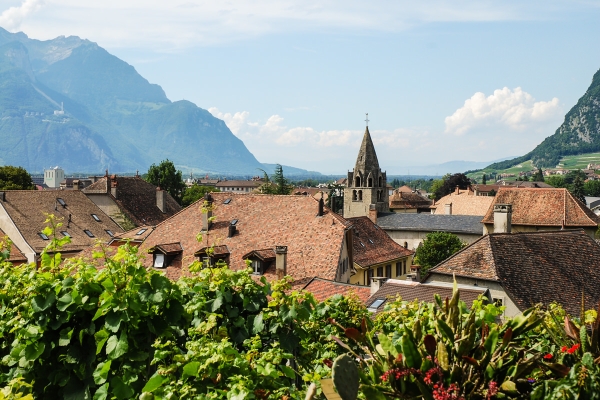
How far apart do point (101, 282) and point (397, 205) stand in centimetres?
11704

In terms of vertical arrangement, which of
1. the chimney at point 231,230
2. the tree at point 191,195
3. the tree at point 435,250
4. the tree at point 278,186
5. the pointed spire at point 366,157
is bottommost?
the tree at point 435,250

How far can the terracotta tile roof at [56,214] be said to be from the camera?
1684 inches

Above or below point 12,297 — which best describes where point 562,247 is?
below

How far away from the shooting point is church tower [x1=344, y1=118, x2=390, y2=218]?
9019 cm

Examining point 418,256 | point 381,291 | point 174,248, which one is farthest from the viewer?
point 418,256

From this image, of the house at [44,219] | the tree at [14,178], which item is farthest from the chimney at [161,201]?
the tree at [14,178]

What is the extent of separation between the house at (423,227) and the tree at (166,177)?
35.1m

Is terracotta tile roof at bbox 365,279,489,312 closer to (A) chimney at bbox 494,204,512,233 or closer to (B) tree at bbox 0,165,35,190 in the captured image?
(A) chimney at bbox 494,204,512,233

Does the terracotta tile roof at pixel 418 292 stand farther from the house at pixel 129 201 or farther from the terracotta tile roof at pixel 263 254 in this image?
the house at pixel 129 201

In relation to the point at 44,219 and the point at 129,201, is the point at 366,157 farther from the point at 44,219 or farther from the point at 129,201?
the point at 44,219

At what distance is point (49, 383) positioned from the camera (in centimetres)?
692

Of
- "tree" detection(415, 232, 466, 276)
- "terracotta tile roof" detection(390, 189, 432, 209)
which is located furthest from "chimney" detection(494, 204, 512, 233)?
"terracotta tile roof" detection(390, 189, 432, 209)

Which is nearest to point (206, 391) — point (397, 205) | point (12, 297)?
point (12, 297)

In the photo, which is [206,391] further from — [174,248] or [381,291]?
[174,248]
